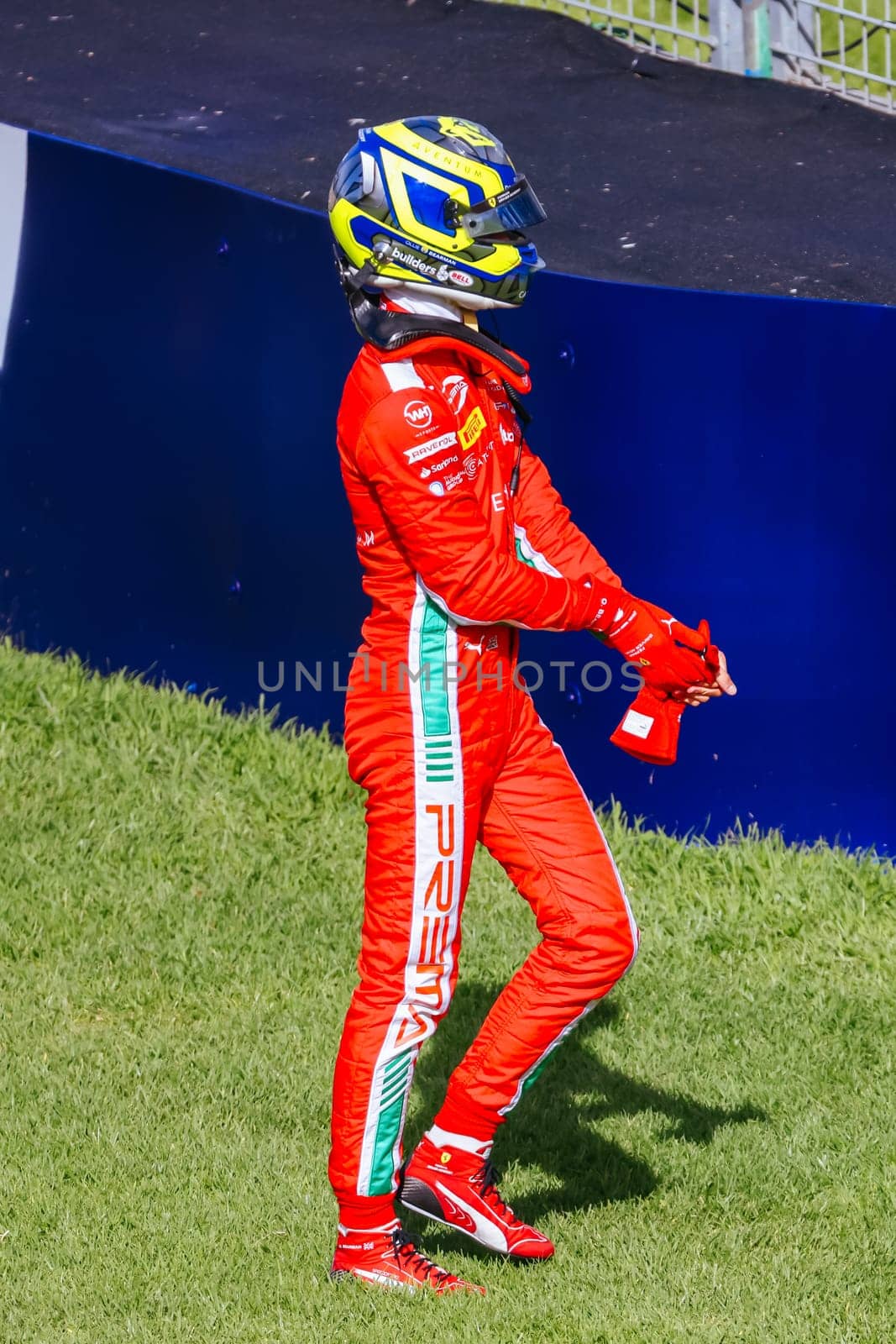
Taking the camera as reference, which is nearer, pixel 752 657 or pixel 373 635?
pixel 373 635

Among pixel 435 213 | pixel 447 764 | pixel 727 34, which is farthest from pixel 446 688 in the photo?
pixel 727 34

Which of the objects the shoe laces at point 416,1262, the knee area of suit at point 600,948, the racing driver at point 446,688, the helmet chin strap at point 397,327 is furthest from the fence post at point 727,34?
the shoe laces at point 416,1262

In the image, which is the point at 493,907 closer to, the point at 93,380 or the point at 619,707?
the point at 619,707

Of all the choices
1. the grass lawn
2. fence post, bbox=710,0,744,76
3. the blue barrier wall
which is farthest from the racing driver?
fence post, bbox=710,0,744,76

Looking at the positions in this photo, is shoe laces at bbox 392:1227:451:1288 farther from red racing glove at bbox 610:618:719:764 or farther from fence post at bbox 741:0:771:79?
fence post at bbox 741:0:771:79

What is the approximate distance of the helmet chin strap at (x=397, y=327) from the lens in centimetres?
348

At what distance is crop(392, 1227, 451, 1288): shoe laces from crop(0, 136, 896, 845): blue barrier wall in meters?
2.22

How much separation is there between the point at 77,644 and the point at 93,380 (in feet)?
3.36

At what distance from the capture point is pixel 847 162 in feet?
24.7

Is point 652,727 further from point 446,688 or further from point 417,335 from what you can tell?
point 417,335

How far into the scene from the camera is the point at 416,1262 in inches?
145

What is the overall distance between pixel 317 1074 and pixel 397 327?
2.06 m

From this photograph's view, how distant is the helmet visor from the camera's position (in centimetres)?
347

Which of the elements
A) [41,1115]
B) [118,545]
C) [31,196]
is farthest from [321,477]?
[41,1115]
